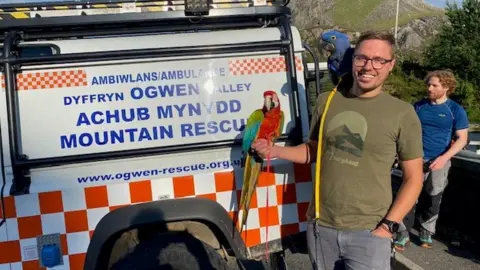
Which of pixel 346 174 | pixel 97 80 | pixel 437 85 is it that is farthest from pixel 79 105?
pixel 437 85

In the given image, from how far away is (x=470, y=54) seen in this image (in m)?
42.7

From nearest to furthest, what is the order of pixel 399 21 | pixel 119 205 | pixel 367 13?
pixel 119 205, pixel 399 21, pixel 367 13

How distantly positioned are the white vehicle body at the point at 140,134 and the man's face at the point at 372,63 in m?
0.71

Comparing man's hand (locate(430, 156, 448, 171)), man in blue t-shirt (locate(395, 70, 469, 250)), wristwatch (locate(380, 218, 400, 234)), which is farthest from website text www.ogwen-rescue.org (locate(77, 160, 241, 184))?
man's hand (locate(430, 156, 448, 171))

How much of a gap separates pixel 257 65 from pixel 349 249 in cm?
127

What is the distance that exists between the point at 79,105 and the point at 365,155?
165 centimetres

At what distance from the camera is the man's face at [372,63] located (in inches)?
95.4

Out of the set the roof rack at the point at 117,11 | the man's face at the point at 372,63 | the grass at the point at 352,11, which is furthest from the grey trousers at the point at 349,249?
the grass at the point at 352,11

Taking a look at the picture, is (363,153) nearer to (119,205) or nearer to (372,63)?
(372,63)

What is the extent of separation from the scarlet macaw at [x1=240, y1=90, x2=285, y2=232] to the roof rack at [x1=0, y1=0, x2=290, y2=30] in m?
0.60

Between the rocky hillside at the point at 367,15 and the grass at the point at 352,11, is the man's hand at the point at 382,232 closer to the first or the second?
the rocky hillside at the point at 367,15

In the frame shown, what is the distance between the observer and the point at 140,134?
9.62 feet

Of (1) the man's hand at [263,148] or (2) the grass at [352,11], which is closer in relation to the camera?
(1) the man's hand at [263,148]

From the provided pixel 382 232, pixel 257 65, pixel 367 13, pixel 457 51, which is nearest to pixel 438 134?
pixel 257 65
